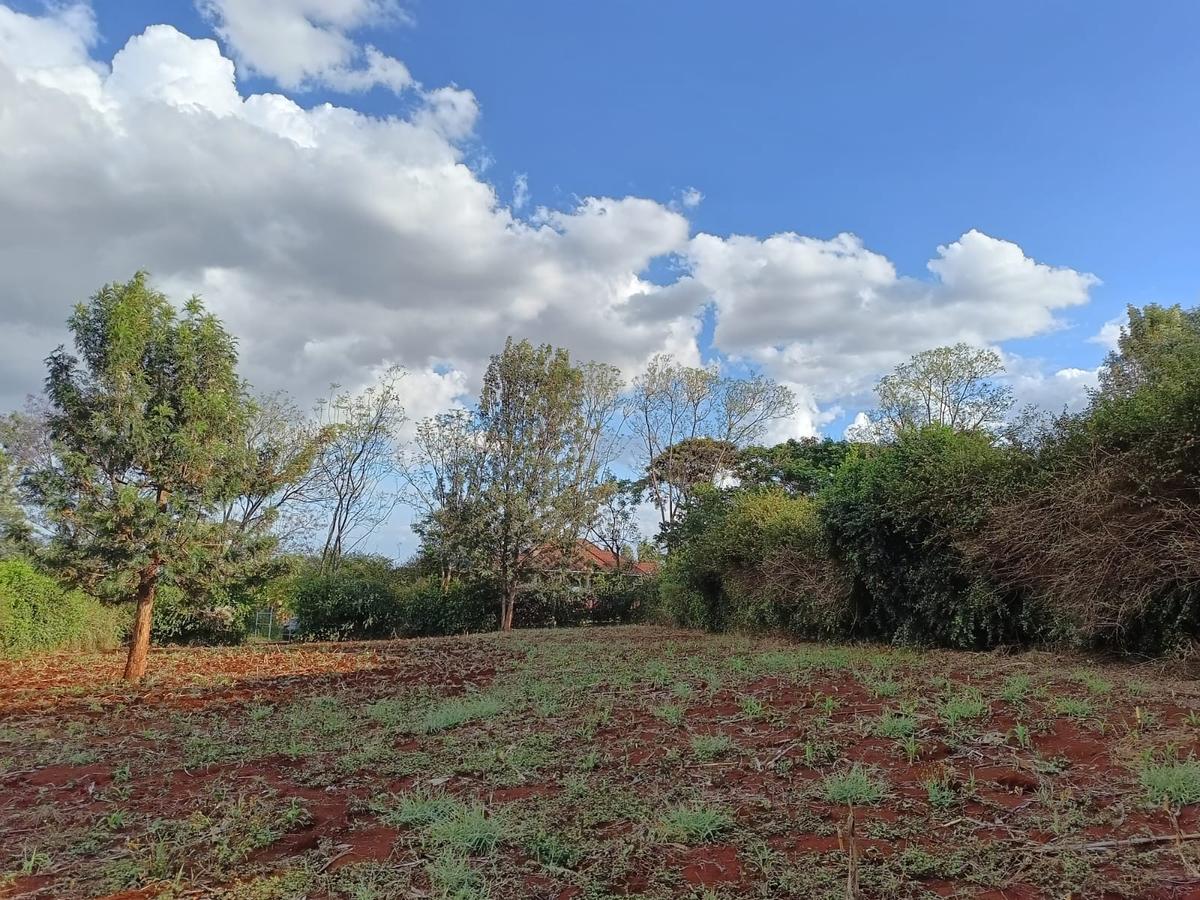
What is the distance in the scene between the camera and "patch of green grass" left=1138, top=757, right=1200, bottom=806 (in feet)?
9.04

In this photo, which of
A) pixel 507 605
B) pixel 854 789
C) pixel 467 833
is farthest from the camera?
pixel 507 605

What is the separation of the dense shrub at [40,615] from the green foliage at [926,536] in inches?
459

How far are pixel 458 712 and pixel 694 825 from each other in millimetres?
2973

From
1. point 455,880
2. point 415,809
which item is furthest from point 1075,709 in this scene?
point 415,809

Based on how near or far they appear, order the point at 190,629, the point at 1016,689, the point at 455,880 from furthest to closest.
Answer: the point at 190,629
the point at 1016,689
the point at 455,880

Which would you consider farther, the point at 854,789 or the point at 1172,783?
the point at 854,789

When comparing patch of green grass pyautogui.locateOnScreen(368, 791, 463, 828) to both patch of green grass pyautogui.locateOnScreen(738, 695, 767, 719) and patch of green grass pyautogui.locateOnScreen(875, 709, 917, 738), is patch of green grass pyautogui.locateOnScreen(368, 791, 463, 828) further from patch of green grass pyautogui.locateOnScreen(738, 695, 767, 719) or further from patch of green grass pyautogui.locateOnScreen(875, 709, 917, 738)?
patch of green grass pyautogui.locateOnScreen(875, 709, 917, 738)

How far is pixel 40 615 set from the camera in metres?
11.6

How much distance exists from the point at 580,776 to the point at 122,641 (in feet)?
45.0

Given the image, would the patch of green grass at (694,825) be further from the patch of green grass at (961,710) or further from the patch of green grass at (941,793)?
the patch of green grass at (961,710)

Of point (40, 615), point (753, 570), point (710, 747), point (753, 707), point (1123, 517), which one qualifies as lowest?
point (710, 747)

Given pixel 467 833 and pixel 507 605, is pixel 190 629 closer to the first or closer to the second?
pixel 507 605

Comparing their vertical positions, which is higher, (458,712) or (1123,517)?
(1123,517)

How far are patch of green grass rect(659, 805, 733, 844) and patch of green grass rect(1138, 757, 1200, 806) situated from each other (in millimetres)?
1699
